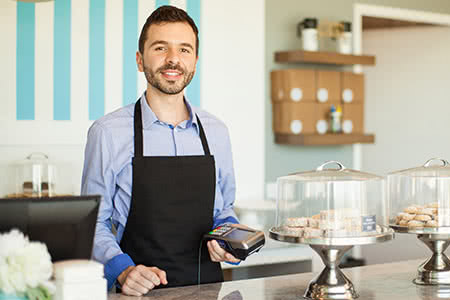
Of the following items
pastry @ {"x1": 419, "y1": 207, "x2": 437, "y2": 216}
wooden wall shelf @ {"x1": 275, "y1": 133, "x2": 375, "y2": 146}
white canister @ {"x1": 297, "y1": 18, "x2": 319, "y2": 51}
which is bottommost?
pastry @ {"x1": 419, "y1": 207, "x2": 437, "y2": 216}

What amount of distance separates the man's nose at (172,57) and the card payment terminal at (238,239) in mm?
583

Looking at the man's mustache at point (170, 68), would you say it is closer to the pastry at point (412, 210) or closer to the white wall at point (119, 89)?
the pastry at point (412, 210)

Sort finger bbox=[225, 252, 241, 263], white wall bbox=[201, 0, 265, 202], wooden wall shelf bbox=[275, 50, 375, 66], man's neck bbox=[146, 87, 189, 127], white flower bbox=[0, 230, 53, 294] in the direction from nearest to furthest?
white flower bbox=[0, 230, 53, 294], finger bbox=[225, 252, 241, 263], man's neck bbox=[146, 87, 189, 127], white wall bbox=[201, 0, 265, 202], wooden wall shelf bbox=[275, 50, 375, 66]

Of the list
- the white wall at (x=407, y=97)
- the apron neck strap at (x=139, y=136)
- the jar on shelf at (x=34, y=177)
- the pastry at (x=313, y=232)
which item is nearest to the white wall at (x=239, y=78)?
the jar on shelf at (x=34, y=177)

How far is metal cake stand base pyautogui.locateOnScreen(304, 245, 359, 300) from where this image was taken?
207 cm

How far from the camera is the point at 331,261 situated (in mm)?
2107

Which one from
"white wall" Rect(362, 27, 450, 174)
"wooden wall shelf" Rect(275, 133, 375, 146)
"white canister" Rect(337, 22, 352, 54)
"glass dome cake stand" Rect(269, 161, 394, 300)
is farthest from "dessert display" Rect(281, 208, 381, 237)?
"white wall" Rect(362, 27, 450, 174)

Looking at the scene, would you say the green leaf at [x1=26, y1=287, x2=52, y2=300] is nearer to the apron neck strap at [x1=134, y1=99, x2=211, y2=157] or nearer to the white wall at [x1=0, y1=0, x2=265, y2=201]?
the apron neck strap at [x1=134, y1=99, x2=211, y2=157]

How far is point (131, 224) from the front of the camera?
7.78 feet

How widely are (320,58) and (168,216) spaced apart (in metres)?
2.95

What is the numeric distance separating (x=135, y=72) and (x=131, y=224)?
85.4 inches

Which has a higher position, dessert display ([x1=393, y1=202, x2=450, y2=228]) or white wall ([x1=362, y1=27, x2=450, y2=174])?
white wall ([x1=362, y1=27, x2=450, y2=174])

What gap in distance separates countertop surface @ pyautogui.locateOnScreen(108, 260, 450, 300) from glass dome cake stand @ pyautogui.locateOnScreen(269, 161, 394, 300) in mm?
97

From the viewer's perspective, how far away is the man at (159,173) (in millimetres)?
2352
